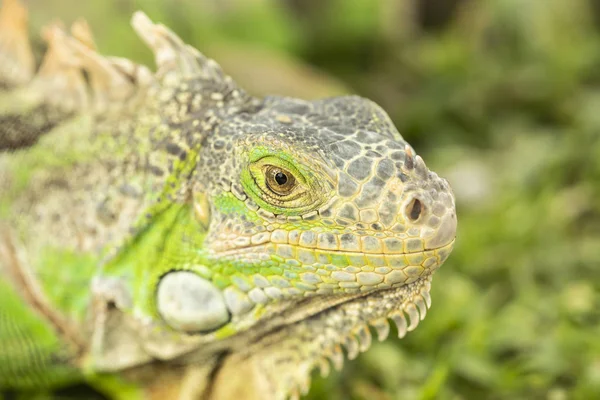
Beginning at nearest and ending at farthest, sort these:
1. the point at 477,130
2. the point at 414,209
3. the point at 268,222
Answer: the point at 414,209 < the point at 268,222 < the point at 477,130

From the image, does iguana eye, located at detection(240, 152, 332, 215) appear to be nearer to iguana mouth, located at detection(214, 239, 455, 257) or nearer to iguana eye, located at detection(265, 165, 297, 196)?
iguana eye, located at detection(265, 165, 297, 196)

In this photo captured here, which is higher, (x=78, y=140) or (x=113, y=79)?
(x=113, y=79)

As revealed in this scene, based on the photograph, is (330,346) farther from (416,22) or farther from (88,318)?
(416,22)

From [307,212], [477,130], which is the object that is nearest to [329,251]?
[307,212]

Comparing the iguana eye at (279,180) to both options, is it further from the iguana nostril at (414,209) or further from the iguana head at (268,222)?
the iguana nostril at (414,209)

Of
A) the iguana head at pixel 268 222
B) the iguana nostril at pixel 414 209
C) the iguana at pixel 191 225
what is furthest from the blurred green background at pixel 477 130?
the iguana nostril at pixel 414 209

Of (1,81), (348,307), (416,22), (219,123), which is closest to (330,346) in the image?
(348,307)

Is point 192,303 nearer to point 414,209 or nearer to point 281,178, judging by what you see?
point 281,178
